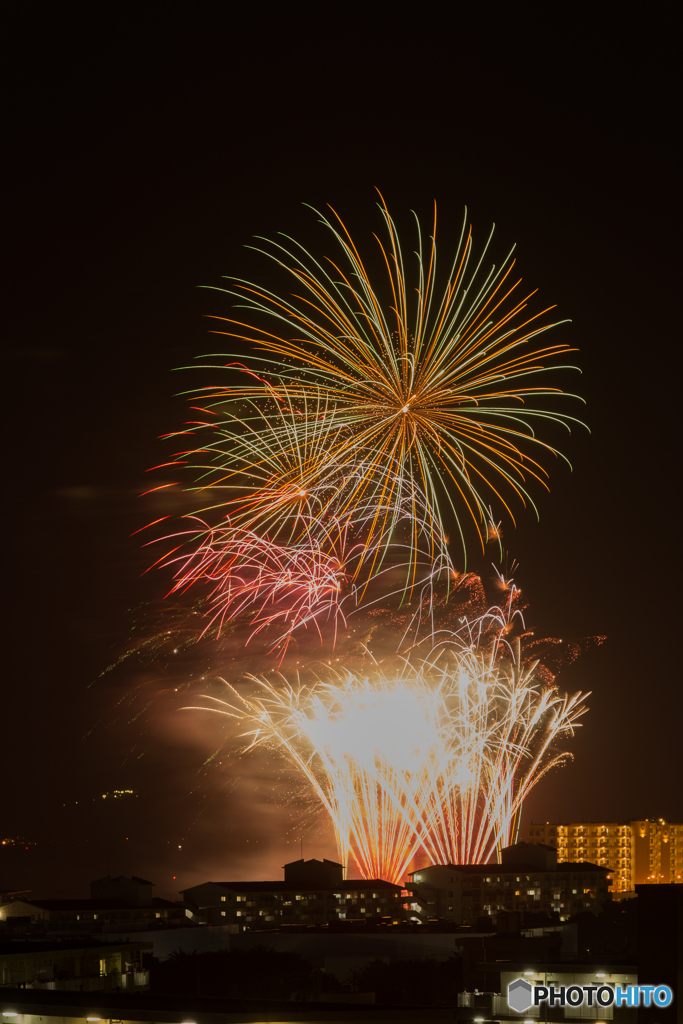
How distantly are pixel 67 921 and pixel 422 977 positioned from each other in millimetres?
20362

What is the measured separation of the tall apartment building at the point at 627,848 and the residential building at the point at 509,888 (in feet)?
95.7

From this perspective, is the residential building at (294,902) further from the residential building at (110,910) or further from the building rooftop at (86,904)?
the building rooftop at (86,904)

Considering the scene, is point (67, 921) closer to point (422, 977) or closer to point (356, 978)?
point (356, 978)

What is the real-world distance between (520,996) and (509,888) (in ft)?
148

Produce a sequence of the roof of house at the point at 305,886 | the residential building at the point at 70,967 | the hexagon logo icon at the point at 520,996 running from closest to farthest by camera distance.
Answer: the hexagon logo icon at the point at 520,996, the residential building at the point at 70,967, the roof of house at the point at 305,886

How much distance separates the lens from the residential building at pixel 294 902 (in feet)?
172

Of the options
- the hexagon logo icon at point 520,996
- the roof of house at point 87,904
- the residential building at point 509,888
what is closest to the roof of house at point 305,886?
the residential building at point 509,888

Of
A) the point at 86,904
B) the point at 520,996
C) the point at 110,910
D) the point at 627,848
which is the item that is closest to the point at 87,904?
the point at 86,904

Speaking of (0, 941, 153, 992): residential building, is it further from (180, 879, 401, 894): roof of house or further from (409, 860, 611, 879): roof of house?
(409, 860, 611, 879): roof of house

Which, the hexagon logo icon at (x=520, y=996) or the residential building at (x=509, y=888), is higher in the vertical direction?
the hexagon logo icon at (x=520, y=996)

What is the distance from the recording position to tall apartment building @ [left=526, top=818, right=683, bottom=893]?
91444 millimetres

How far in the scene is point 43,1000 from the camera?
15.8m

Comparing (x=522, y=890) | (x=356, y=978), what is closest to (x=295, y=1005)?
(x=356, y=978)

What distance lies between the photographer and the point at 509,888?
58.7 m
